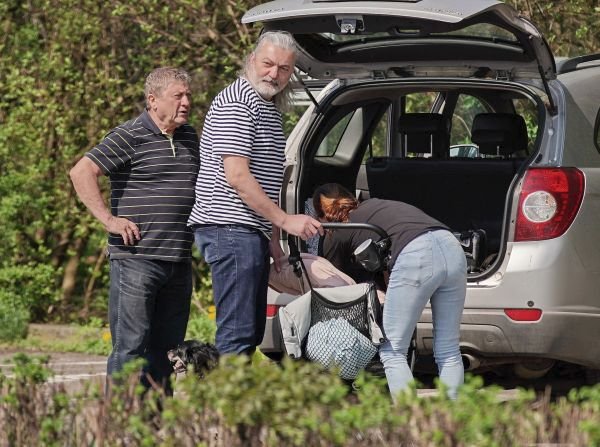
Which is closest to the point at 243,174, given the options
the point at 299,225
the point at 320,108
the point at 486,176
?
the point at 299,225

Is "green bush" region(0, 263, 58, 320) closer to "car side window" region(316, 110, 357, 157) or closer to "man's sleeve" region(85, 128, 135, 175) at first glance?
"car side window" region(316, 110, 357, 157)

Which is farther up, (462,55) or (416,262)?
(462,55)

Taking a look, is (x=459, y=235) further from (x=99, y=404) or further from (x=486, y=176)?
(x=99, y=404)

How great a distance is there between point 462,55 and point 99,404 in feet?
11.3

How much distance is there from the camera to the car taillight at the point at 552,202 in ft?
21.5

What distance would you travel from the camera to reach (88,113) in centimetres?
1225

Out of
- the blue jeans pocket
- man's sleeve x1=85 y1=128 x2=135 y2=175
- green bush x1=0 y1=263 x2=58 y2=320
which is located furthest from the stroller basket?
green bush x1=0 y1=263 x2=58 y2=320

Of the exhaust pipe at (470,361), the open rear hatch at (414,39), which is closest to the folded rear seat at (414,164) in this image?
the open rear hatch at (414,39)

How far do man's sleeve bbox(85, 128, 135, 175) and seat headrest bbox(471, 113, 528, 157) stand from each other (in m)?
2.31

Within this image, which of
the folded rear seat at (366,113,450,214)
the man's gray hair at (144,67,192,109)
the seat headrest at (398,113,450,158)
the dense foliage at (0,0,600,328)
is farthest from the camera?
the dense foliage at (0,0,600,328)

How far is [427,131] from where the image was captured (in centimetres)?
849

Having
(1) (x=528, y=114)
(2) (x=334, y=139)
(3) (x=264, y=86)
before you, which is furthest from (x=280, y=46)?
(1) (x=528, y=114)

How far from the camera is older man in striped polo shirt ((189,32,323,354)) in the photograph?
20.0 feet

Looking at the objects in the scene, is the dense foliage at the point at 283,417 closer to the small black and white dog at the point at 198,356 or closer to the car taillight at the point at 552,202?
the small black and white dog at the point at 198,356
